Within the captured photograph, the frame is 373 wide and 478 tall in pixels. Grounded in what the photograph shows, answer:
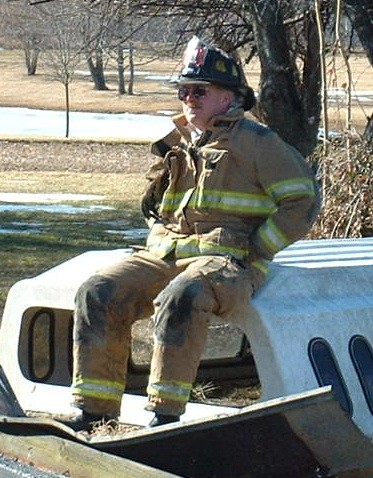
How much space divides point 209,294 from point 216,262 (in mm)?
182

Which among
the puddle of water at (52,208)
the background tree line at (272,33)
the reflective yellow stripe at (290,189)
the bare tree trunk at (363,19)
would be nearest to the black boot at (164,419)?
the reflective yellow stripe at (290,189)

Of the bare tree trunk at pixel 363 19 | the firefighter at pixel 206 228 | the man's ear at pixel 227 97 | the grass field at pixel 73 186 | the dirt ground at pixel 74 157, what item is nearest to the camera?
the firefighter at pixel 206 228

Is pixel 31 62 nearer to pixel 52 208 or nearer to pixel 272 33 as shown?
pixel 52 208

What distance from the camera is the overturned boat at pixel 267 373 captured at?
454 cm

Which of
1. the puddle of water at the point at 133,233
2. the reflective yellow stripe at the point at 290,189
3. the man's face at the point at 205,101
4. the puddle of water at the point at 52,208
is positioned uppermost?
the man's face at the point at 205,101

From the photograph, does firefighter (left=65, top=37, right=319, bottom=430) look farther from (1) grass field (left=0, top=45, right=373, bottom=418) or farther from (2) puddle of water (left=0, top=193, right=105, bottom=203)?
(2) puddle of water (left=0, top=193, right=105, bottom=203)

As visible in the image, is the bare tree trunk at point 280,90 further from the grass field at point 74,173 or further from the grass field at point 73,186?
the grass field at point 74,173

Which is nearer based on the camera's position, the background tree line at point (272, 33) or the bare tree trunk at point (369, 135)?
the bare tree trunk at point (369, 135)

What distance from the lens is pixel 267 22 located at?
41.2 feet

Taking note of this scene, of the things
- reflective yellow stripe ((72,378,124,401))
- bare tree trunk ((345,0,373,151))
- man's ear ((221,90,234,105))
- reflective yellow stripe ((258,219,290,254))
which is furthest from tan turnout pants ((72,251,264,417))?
bare tree trunk ((345,0,373,151))

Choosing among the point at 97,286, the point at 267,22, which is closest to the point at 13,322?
the point at 97,286

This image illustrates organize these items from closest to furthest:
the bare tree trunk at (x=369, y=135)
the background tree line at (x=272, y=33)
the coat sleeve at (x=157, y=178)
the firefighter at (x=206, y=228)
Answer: the firefighter at (x=206, y=228) < the coat sleeve at (x=157, y=178) < the bare tree trunk at (x=369, y=135) < the background tree line at (x=272, y=33)

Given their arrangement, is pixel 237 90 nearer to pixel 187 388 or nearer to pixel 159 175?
pixel 159 175

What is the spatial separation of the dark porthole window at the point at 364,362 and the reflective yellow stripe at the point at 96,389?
3.04ft
